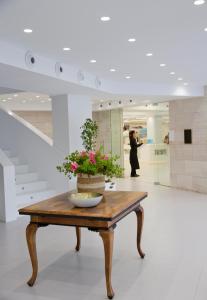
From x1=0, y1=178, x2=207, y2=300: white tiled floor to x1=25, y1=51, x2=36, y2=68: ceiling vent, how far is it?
8.40 ft

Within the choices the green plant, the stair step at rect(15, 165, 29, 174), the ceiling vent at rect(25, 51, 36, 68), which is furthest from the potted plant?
the stair step at rect(15, 165, 29, 174)

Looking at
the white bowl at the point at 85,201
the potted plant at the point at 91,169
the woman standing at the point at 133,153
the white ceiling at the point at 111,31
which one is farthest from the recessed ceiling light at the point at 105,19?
the woman standing at the point at 133,153

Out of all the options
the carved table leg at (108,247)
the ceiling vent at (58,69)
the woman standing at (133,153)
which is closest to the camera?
the carved table leg at (108,247)

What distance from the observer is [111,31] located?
13.0ft

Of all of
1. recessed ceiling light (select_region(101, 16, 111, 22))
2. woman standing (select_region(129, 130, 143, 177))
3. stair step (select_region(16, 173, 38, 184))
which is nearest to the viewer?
recessed ceiling light (select_region(101, 16, 111, 22))

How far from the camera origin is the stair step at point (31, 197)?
22.6 feet

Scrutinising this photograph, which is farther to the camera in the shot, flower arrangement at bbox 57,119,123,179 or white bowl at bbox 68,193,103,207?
flower arrangement at bbox 57,119,123,179

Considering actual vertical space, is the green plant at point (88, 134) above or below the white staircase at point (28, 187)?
above

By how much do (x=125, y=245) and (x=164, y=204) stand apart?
2793 mm

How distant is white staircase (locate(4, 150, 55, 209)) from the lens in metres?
7.05

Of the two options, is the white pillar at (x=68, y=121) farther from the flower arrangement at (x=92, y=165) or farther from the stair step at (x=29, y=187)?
the flower arrangement at (x=92, y=165)

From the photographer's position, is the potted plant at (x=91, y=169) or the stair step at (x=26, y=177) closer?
the potted plant at (x=91, y=169)

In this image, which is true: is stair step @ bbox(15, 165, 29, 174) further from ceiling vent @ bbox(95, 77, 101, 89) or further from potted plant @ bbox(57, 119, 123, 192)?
potted plant @ bbox(57, 119, 123, 192)

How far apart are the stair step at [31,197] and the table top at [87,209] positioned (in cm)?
325
